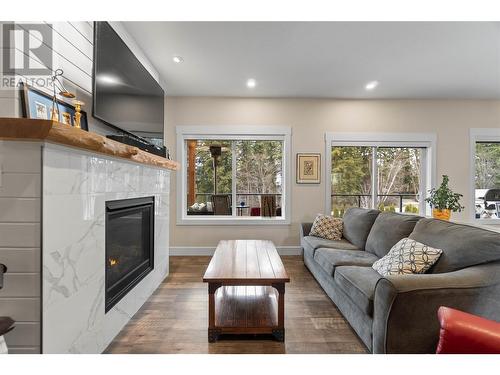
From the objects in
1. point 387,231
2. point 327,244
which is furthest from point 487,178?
point 327,244

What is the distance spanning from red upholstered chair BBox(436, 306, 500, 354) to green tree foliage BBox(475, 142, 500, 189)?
4.67 meters

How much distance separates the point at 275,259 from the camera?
2467mm

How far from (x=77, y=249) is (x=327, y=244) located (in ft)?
8.59

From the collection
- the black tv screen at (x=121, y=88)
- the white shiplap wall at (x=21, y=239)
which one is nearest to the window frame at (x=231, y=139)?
the black tv screen at (x=121, y=88)

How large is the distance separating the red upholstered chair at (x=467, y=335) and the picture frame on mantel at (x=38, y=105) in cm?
224

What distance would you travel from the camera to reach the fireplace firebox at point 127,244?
2.01 meters

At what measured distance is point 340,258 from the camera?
262cm

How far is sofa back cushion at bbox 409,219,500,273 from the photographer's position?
65.2 inches

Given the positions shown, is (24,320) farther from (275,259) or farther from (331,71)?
(331,71)

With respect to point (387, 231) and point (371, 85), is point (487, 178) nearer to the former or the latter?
point (371, 85)

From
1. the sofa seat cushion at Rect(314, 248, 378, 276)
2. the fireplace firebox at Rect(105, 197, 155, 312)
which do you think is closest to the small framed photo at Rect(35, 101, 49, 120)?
the fireplace firebox at Rect(105, 197, 155, 312)

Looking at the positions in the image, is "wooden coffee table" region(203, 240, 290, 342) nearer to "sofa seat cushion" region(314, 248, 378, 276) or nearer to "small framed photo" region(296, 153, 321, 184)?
"sofa seat cushion" region(314, 248, 378, 276)

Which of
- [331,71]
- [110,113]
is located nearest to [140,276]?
[110,113]

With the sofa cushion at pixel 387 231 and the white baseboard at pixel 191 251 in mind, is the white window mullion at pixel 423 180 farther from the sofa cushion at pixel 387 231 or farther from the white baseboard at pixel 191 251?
the white baseboard at pixel 191 251
